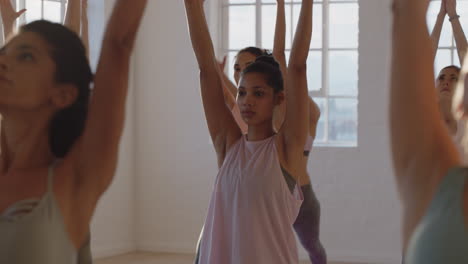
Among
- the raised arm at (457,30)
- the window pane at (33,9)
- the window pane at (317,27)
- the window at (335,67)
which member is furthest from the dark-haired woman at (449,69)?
the window pane at (33,9)

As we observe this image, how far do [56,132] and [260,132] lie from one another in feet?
5.11

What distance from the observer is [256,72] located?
9.86ft

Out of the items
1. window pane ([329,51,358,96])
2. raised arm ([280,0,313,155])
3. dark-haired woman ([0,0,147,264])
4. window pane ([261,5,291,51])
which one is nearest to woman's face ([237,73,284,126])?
raised arm ([280,0,313,155])

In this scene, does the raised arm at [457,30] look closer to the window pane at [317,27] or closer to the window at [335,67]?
the window at [335,67]

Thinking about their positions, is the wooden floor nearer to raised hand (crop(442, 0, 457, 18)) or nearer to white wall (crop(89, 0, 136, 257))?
white wall (crop(89, 0, 136, 257))

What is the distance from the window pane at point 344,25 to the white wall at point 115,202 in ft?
6.48

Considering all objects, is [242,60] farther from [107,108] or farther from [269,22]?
[269,22]

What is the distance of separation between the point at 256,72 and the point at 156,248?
442 centimetres

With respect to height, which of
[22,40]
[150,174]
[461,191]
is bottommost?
[150,174]

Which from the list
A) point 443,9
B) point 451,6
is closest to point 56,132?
point 443,9

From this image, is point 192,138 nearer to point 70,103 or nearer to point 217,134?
point 217,134

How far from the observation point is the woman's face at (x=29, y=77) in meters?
1.31

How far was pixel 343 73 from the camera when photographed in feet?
22.4

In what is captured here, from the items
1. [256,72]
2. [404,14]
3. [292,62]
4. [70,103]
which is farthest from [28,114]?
[256,72]
